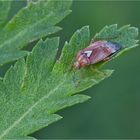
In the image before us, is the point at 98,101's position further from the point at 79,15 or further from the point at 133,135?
the point at 79,15

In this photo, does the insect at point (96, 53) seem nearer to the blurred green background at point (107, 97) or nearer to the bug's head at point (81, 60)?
the bug's head at point (81, 60)

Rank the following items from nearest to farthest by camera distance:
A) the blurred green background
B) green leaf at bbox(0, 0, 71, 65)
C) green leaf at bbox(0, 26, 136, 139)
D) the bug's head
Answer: green leaf at bbox(0, 26, 136, 139) → the bug's head → green leaf at bbox(0, 0, 71, 65) → the blurred green background

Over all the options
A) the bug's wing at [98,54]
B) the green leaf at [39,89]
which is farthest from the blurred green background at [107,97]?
the green leaf at [39,89]

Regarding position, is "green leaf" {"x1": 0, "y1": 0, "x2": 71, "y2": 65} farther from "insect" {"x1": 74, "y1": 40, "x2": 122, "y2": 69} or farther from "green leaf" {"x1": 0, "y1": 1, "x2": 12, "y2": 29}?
"insect" {"x1": 74, "y1": 40, "x2": 122, "y2": 69}

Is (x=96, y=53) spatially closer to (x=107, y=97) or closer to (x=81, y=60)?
(x=81, y=60)

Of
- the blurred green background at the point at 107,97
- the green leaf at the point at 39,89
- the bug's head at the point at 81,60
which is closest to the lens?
the green leaf at the point at 39,89

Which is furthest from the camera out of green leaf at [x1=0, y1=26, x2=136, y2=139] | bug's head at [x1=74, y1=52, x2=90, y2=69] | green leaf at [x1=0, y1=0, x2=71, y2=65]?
green leaf at [x1=0, y1=0, x2=71, y2=65]

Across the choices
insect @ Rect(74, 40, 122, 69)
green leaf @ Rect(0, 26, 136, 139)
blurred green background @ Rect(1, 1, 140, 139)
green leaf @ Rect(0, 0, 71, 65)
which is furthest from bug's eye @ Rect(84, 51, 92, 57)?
blurred green background @ Rect(1, 1, 140, 139)
